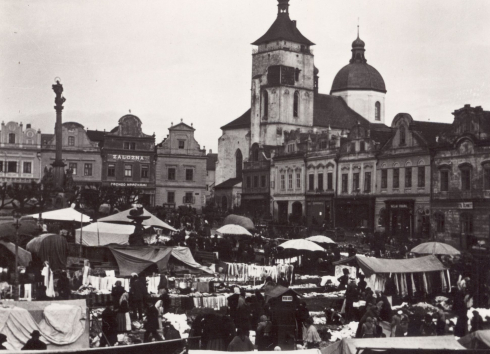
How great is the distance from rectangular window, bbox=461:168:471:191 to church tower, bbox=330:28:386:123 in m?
37.0

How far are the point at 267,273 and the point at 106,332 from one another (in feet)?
34.5

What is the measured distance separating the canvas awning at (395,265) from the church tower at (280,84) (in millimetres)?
49424

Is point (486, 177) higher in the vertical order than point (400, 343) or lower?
higher

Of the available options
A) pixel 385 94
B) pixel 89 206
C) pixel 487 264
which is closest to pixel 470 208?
pixel 487 264

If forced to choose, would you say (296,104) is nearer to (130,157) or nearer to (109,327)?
(130,157)

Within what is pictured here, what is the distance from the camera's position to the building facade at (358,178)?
163 ft

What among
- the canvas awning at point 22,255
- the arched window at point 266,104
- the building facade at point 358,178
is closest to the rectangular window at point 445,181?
the building facade at point 358,178

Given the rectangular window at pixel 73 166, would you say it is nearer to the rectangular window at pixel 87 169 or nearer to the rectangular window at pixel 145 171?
the rectangular window at pixel 87 169

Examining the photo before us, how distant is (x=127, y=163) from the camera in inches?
2493

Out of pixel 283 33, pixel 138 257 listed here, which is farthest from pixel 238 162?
pixel 138 257

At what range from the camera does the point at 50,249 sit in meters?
20.8

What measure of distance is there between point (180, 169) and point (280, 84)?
14.6 metres

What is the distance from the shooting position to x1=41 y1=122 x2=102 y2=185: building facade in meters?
60.8

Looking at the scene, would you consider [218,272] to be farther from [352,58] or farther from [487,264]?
[352,58]
